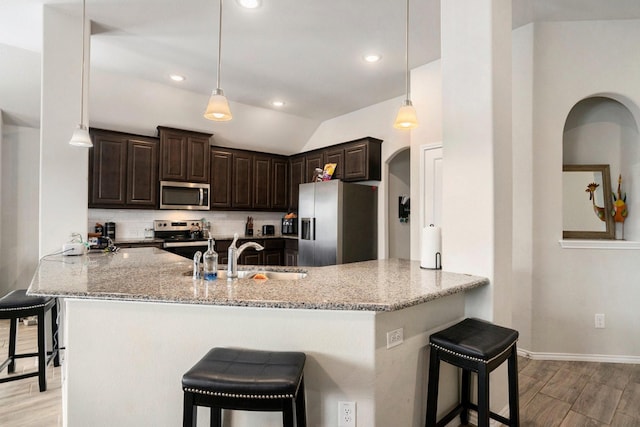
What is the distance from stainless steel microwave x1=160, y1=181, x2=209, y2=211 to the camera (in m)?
4.80

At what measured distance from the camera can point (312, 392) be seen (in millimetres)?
1582

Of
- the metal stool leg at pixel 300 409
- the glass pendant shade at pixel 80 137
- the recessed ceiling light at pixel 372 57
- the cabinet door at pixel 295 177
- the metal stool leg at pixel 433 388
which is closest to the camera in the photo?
the metal stool leg at pixel 300 409

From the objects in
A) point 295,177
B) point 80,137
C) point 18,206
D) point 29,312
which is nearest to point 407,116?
point 80,137

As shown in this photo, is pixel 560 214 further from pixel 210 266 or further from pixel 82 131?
pixel 82 131

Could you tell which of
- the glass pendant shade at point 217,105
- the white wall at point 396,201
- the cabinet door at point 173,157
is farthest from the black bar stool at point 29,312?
the white wall at point 396,201

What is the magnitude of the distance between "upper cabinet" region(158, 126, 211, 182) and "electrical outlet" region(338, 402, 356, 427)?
13.8 ft

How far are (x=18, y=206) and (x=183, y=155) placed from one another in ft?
7.16

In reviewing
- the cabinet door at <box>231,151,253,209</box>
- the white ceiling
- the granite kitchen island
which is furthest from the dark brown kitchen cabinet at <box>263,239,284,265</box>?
the granite kitchen island

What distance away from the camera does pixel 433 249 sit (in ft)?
7.77

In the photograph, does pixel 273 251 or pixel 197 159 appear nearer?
pixel 197 159

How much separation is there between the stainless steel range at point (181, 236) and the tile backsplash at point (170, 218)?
0.15 m

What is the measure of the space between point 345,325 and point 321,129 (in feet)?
16.2

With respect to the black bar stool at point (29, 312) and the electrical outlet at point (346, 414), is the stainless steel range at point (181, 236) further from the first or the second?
the electrical outlet at point (346, 414)

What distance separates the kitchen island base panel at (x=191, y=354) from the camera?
156 centimetres
